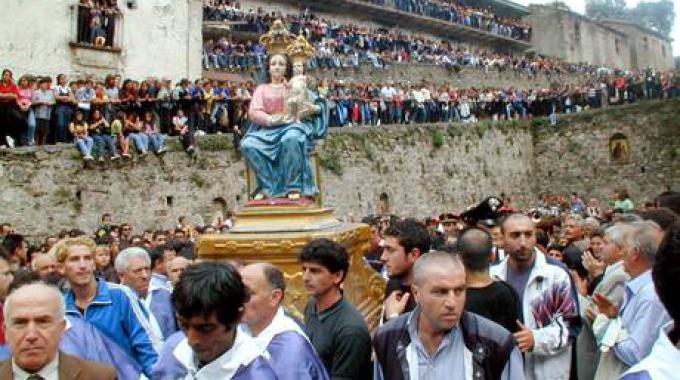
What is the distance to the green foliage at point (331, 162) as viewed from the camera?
2036 cm

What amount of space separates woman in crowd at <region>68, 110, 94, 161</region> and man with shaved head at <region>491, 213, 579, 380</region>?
11342 millimetres

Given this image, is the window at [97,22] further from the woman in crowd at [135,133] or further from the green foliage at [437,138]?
the green foliage at [437,138]

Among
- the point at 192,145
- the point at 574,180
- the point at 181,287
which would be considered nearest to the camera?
the point at 181,287

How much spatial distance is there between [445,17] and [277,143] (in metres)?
33.2

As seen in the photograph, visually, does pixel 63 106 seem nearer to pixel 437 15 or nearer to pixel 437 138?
pixel 437 138

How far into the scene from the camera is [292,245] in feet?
22.8

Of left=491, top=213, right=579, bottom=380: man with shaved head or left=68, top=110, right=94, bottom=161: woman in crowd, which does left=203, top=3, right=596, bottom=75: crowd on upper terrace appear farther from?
left=491, top=213, right=579, bottom=380: man with shaved head

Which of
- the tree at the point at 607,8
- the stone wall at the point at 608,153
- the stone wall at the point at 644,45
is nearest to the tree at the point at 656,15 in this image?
the tree at the point at 607,8

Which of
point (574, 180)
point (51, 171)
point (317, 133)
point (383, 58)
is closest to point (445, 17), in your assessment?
point (383, 58)

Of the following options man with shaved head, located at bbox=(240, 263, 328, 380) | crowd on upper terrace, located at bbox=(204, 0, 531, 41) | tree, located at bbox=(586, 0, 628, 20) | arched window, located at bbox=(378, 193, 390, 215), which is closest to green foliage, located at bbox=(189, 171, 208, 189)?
arched window, located at bbox=(378, 193, 390, 215)

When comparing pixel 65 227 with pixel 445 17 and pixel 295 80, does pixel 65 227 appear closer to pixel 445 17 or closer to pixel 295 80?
→ pixel 295 80

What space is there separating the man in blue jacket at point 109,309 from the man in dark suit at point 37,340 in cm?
125

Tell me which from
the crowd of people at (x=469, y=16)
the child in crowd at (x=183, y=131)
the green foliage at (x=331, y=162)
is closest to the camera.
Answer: the child in crowd at (x=183, y=131)

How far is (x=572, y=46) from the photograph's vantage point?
45.8m
